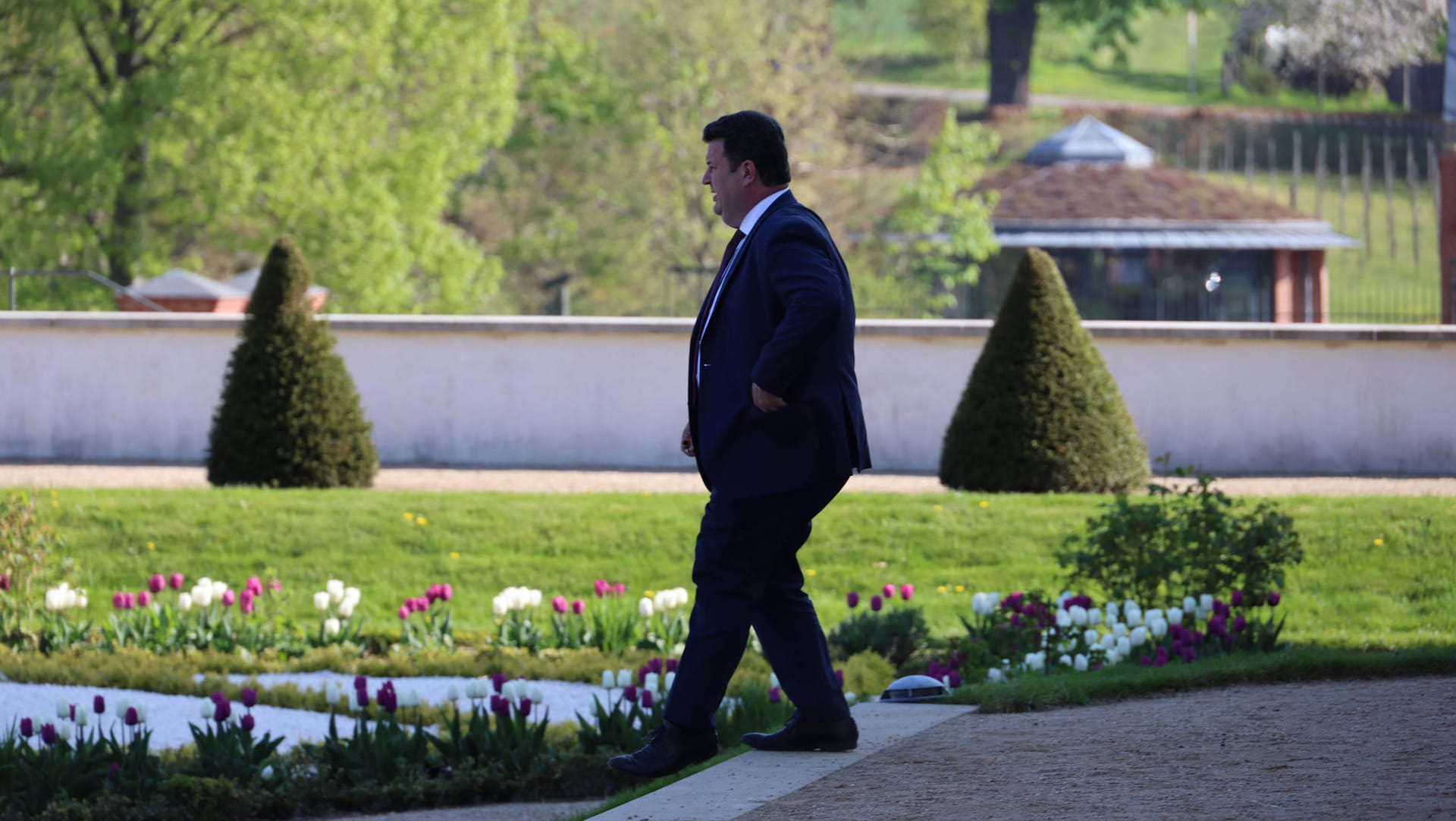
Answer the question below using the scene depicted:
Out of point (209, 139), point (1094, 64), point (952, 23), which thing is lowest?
point (209, 139)

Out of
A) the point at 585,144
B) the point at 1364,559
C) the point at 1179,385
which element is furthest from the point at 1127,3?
the point at 1364,559

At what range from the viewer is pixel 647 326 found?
54.4 ft

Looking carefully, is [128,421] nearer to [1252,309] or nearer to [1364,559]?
[1364,559]

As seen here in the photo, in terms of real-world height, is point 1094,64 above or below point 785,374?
above

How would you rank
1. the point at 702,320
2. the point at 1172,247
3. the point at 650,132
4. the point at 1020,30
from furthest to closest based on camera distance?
the point at 1020,30
the point at 650,132
the point at 1172,247
the point at 702,320

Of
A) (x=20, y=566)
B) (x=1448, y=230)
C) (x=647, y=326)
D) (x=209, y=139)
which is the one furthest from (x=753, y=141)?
(x=209, y=139)

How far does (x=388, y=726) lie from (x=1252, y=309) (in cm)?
2585

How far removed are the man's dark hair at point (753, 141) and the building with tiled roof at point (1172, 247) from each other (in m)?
24.4

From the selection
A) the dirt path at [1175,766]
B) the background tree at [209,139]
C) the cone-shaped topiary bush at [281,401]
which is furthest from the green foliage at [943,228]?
the dirt path at [1175,766]

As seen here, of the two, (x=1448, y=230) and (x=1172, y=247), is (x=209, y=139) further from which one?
(x=1448, y=230)

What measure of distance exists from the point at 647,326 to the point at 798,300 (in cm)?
1255

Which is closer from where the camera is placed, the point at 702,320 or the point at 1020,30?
the point at 702,320

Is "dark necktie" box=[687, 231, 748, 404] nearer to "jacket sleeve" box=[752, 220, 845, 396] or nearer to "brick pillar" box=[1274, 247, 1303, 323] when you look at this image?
"jacket sleeve" box=[752, 220, 845, 396]

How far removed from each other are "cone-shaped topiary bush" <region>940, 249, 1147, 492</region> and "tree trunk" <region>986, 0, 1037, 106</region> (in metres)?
39.9
